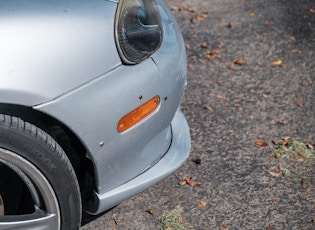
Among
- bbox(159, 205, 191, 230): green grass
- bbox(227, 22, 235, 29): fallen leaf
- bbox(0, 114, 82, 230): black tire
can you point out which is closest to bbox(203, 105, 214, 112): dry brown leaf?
bbox(159, 205, 191, 230): green grass

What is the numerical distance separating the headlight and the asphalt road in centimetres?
107

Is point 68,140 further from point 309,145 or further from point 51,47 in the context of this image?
point 309,145

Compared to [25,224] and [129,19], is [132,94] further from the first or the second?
[25,224]

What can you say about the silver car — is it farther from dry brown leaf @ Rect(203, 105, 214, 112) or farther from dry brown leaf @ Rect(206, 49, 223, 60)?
dry brown leaf @ Rect(206, 49, 223, 60)

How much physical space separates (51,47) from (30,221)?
31.0 inches

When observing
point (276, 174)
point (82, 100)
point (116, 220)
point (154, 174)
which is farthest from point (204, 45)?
point (82, 100)

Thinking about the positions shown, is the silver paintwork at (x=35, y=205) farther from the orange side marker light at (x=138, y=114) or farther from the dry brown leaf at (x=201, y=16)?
the dry brown leaf at (x=201, y=16)

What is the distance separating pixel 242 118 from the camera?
450cm

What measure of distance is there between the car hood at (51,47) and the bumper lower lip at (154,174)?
2.09ft

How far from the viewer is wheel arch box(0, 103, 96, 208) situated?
2.84 m

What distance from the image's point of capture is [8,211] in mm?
3510

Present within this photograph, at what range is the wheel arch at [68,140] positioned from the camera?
A: 2840 mm

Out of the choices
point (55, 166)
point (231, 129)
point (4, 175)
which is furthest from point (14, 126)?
point (231, 129)

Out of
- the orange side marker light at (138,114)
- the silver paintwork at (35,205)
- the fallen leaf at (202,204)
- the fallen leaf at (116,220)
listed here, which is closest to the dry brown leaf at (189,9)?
the fallen leaf at (202,204)
